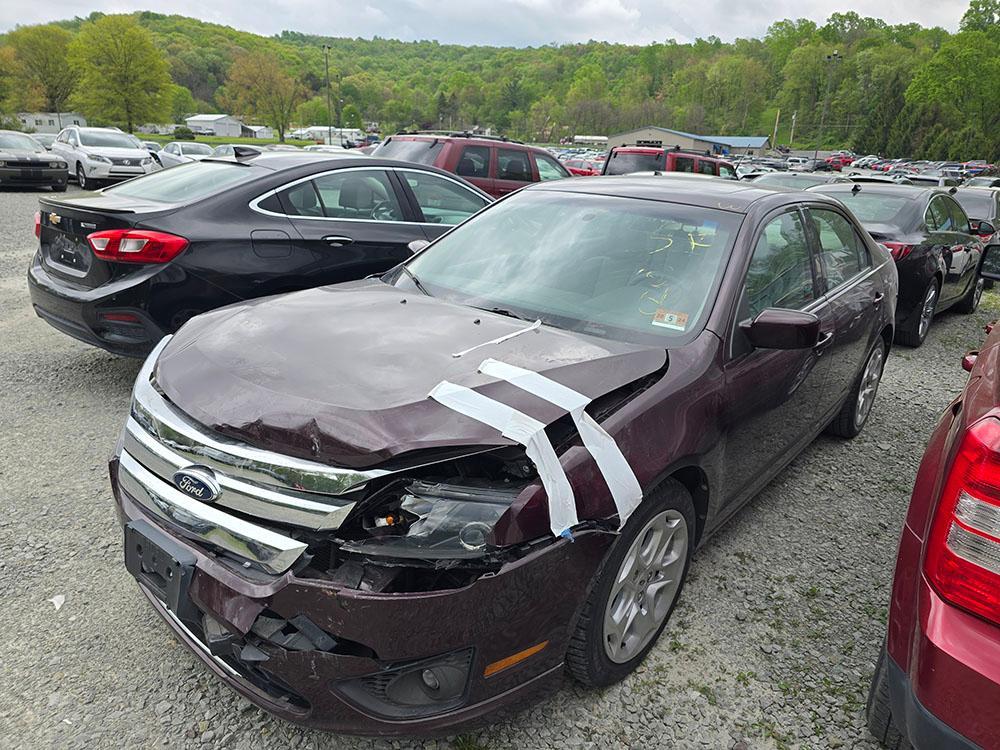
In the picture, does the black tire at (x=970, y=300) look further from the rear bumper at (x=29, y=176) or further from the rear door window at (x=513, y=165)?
the rear bumper at (x=29, y=176)

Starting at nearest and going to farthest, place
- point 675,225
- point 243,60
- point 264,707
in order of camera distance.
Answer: point 264,707, point 675,225, point 243,60

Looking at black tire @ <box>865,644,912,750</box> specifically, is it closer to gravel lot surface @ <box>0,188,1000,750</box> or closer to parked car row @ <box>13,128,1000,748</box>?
parked car row @ <box>13,128,1000,748</box>

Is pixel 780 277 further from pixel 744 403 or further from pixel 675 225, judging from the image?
pixel 744 403

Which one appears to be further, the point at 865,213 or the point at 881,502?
the point at 865,213

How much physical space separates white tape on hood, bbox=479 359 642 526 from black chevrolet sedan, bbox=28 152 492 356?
9.86ft

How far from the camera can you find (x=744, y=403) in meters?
2.67

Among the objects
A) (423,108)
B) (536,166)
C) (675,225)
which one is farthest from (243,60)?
(675,225)

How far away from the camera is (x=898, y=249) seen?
6.42 metres

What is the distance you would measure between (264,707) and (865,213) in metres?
7.30

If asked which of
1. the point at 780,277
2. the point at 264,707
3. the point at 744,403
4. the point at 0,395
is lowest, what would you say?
the point at 0,395

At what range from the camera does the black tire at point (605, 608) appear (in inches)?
79.7

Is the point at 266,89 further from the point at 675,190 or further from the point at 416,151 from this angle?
the point at 675,190

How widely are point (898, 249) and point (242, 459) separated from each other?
6530 mm

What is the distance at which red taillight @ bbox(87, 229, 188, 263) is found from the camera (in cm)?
409
